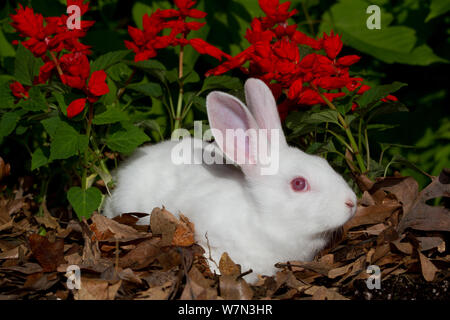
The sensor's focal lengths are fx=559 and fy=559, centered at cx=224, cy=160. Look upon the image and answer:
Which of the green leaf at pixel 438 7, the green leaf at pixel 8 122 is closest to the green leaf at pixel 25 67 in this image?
the green leaf at pixel 8 122

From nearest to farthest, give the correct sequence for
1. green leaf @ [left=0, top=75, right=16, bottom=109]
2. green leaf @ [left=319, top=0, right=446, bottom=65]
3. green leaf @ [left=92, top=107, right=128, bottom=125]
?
green leaf @ [left=92, top=107, right=128, bottom=125] → green leaf @ [left=0, top=75, right=16, bottom=109] → green leaf @ [left=319, top=0, right=446, bottom=65]

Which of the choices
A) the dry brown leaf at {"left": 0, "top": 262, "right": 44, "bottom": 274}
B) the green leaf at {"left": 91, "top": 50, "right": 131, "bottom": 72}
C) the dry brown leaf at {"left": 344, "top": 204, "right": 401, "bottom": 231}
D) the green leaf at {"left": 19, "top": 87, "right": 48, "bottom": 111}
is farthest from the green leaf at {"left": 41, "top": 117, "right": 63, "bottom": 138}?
the dry brown leaf at {"left": 344, "top": 204, "right": 401, "bottom": 231}

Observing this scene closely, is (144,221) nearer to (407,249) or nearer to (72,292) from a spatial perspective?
(72,292)

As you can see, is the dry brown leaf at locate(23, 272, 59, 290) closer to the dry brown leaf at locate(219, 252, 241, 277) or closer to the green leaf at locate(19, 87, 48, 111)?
the dry brown leaf at locate(219, 252, 241, 277)

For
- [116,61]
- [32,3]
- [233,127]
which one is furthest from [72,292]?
[32,3]

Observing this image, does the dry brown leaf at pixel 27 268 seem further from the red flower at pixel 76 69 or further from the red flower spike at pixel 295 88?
the red flower spike at pixel 295 88

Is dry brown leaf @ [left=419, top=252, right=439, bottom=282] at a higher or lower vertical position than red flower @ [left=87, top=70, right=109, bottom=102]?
lower
